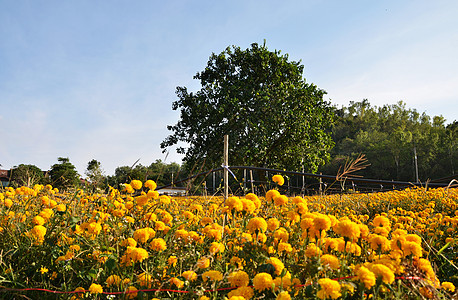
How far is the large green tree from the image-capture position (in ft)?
48.5

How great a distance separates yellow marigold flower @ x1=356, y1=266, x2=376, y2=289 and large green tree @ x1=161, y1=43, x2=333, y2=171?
12.8 meters

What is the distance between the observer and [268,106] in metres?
14.9

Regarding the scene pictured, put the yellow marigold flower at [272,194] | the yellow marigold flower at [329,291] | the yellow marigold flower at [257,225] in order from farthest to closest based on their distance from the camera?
the yellow marigold flower at [272,194] < the yellow marigold flower at [257,225] < the yellow marigold flower at [329,291]

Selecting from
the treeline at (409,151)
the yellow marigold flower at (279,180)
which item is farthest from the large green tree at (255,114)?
the treeline at (409,151)

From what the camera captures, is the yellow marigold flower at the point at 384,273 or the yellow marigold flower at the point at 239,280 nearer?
the yellow marigold flower at the point at 384,273

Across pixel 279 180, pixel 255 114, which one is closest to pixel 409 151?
pixel 255 114

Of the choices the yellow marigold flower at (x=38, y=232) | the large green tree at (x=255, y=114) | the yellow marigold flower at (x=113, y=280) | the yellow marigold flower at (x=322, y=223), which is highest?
the large green tree at (x=255, y=114)

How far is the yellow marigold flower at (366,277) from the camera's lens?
1.09 metres

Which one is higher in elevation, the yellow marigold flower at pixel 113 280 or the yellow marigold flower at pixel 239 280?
the yellow marigold flower at pixel 239 280

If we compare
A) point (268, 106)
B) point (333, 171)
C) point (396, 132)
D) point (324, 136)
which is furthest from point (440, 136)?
point (268, 106)

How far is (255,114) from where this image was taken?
14898 millimetres

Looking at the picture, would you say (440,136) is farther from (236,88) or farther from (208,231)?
(208,231)

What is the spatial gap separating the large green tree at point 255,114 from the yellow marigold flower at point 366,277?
504 inches

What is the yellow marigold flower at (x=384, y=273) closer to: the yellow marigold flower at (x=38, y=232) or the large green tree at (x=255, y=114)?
the yellow marigold flower at (x=38, y=232)
